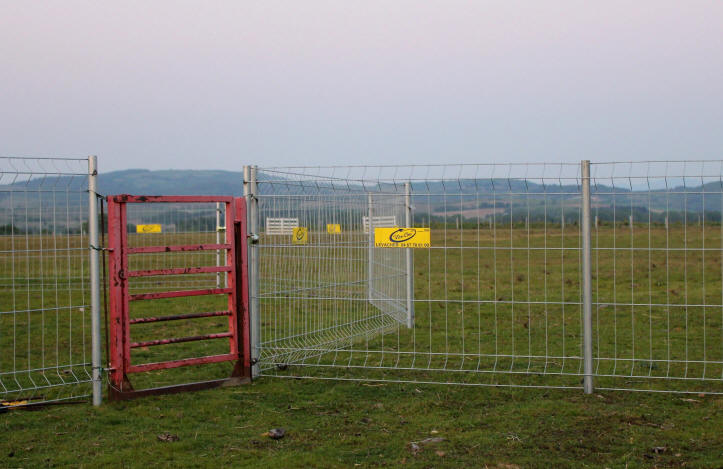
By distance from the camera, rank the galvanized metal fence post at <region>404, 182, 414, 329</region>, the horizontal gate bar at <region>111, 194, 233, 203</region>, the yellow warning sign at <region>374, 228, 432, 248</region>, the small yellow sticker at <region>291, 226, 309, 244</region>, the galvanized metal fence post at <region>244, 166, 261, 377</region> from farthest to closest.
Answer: the galvanized metal fence post at <region>404, 182, 414, 329</region> < the small yellow sticker at <region>291, 226, 309, 244</region> < the galvanized metal fence post at <region>244, 166, 261, 377</region> < the yellow warning sign at <region>374, 228, 432, 248</region> < the horizontal gate bar at <region>111, 194, 233, 203</region>

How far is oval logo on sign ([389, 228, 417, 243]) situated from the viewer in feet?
25.8

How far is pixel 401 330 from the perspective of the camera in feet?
36.8

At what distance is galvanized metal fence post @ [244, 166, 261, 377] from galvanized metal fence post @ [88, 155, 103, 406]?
169 centimetres

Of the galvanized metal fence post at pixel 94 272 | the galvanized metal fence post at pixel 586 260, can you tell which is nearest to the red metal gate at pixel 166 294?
the galvanized metal fence post at pixel 94 272

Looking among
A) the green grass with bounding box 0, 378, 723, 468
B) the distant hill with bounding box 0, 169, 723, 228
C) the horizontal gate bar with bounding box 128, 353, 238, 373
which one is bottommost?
the green grass with bounding box 0, 378, 723, 468

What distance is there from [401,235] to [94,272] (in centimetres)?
311

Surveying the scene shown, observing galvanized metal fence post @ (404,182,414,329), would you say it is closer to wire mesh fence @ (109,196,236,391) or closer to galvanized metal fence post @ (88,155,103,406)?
wire mesh fence @ (109,196,236,391)

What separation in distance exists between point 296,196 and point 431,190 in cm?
152

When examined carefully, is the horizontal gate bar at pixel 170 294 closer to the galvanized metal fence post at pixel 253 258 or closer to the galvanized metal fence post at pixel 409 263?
the galvanized metal fence post at pixel 253 258

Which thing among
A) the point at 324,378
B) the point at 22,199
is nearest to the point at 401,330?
the point at 324,378

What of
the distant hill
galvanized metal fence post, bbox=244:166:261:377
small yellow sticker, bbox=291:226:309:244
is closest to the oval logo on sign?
the distant hill

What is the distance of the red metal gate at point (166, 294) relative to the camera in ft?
23.2

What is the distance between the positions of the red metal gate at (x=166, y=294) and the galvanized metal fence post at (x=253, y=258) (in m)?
0.20

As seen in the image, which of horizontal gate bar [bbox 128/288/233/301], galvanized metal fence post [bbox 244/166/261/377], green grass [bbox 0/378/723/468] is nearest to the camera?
green grass [bbox 0/378/723/468]
